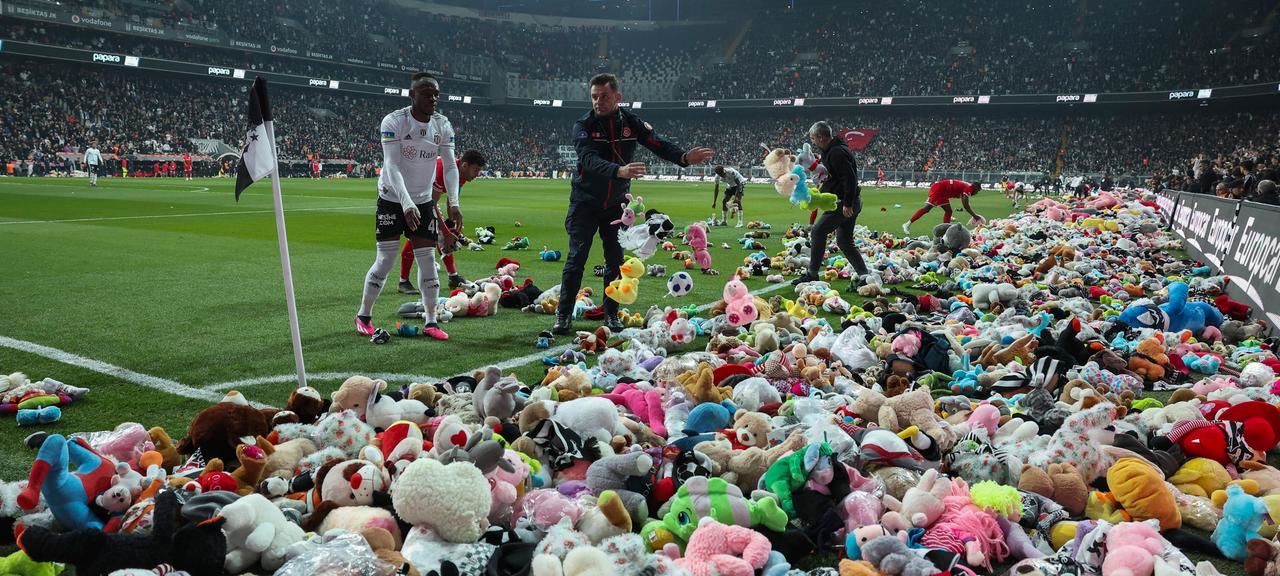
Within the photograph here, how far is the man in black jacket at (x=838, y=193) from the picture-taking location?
27.8 feet

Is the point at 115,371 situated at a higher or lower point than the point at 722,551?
lower

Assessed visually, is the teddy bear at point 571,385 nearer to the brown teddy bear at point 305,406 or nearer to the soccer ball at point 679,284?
the brown teddy bear at point 305,406

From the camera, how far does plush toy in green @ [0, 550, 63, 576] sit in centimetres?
231

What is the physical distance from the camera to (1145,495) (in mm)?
2916

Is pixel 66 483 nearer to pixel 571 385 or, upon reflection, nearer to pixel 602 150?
pixel 571 385

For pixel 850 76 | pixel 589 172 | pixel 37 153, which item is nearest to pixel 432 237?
pixel 589 172

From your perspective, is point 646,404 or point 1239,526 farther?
point 646,404

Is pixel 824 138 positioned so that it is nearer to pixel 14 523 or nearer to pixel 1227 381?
pixel 1227 381

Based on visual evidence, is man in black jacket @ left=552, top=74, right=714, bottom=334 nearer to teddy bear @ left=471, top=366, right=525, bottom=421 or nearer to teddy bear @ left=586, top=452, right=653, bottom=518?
teddy bear @ left=471, top=366, right=525, bottom=421

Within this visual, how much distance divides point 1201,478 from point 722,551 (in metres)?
2.15

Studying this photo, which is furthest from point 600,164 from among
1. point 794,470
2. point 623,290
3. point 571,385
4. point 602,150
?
point 794,470

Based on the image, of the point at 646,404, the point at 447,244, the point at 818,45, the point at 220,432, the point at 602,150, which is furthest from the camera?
the point at 818,45

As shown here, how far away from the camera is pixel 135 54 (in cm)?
Answer: 4259

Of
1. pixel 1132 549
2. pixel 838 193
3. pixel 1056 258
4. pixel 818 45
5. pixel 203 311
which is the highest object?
pixel 818 45
